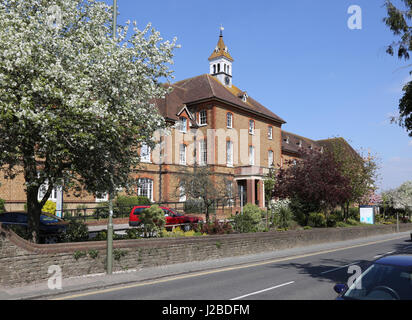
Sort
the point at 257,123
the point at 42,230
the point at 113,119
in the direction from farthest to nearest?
1. the point at 257,123
2. the point at 42,230
3. the point at 113,119

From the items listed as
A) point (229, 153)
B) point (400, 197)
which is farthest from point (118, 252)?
point (400, 197)

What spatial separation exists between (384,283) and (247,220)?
17.4m

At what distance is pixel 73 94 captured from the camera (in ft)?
34.1

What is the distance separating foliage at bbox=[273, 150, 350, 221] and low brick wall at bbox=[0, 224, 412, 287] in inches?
271

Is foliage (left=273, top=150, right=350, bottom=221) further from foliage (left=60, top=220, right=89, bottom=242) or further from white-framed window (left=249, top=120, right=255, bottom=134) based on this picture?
white-framed window (left=249, top=120, right=255, bottom=134)

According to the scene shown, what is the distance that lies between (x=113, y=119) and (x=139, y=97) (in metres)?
1.80

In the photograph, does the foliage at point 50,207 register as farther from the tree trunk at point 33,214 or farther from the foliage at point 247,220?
the tree trunk at point 33,214

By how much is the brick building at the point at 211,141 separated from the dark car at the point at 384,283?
3073cm

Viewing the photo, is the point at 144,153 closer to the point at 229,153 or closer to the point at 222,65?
the point at 229,153

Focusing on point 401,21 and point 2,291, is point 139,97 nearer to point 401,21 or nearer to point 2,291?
point 2,291

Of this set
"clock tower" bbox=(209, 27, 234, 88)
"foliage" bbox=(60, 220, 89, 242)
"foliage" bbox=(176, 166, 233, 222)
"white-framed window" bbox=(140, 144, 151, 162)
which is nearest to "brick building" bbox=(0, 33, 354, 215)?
"white-framed window" bbox=(140, 144, 151, 162)

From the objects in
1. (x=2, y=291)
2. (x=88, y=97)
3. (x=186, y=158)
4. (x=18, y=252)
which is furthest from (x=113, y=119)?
(x=186, y=158)

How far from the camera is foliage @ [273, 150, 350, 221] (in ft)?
93.0

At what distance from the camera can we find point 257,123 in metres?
52.5
